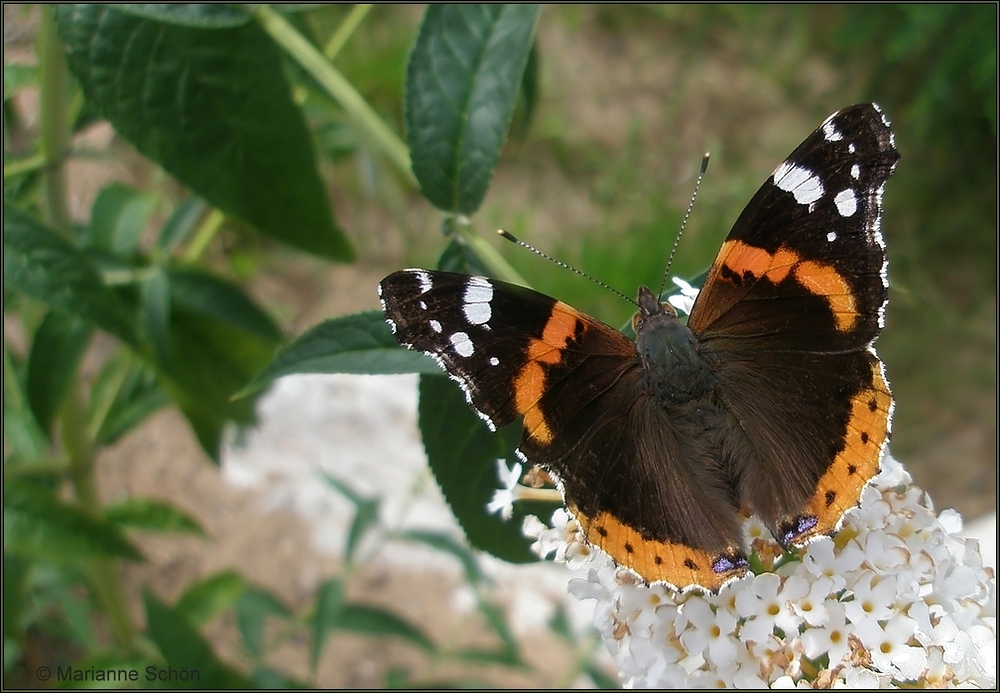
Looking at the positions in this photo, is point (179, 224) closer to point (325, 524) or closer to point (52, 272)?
point (52, 272)

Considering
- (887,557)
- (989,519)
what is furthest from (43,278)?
(989,519)

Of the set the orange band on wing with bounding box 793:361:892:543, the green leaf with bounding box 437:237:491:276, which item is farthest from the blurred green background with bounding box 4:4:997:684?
the orange band on wing with bounding box 793:361:892:543

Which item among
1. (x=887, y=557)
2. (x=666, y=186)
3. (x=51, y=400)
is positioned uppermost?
(x=666, y=186)

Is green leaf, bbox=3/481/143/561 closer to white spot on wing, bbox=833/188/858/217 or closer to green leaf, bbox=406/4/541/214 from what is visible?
green leaf, bbox=406/4/541/214

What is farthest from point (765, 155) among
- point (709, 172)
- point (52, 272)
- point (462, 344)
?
point (52, 272)

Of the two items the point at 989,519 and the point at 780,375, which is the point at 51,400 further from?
the point at 989,519

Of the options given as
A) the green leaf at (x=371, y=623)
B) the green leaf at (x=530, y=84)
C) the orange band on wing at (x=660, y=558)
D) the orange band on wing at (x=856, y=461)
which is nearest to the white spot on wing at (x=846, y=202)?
the orange band on wing at (x=856, y=461)
